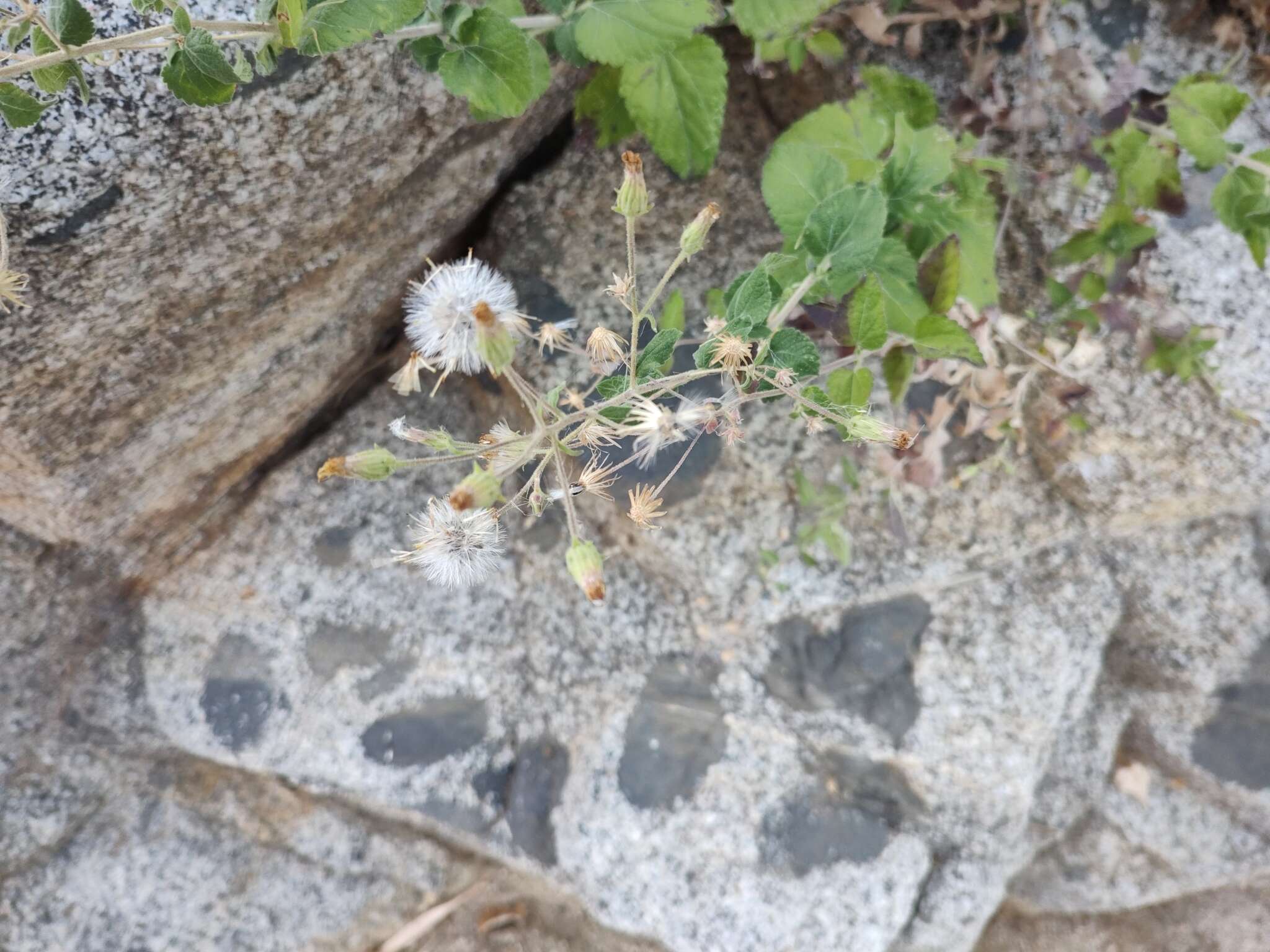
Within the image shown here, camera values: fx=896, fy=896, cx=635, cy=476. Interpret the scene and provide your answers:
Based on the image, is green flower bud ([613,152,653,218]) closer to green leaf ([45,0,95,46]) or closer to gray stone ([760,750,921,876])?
green leaf ([45,0,95,46])

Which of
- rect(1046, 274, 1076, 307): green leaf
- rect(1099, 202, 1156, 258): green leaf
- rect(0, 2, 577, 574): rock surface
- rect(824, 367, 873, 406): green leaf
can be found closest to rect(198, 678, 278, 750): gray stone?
rect(0, 2, 577, 574): rock surface

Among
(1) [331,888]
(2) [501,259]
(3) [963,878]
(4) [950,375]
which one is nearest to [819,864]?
(3) [963,878]

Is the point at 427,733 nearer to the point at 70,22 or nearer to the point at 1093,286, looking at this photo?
the point at 70,22

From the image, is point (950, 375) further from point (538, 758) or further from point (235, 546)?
point (235, 546)

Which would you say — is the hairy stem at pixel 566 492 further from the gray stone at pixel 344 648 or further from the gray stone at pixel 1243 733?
the gray stone at pixel 1243 733

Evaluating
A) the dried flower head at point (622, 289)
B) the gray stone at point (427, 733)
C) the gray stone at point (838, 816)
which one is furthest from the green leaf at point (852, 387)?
the gray stone at point (427, 733)
